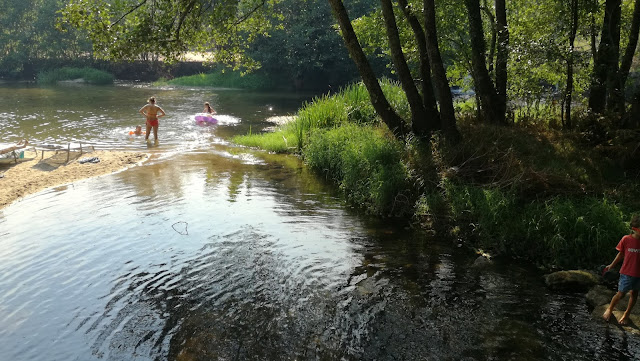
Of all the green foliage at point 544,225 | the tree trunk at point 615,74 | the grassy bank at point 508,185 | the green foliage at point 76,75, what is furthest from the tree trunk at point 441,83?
the green foliage at point 76,75

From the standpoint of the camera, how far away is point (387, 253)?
8.70 metres

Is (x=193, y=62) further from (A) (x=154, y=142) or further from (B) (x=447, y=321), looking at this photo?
(B) (x=447, y=321)

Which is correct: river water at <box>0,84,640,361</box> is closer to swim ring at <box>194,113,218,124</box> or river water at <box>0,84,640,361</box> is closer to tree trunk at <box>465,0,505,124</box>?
tree trunk at <box>465,0,505,124</box>

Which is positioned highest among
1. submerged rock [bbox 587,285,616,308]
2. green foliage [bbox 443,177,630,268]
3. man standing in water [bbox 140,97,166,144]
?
man standing in water [bbox 140,97,166,144]

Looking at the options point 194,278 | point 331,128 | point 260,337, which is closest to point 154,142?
point 331,128

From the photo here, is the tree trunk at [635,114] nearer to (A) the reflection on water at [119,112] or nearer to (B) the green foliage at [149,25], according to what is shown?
(B) the green foliage at [149,25]

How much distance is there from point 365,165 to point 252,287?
5.30 metres

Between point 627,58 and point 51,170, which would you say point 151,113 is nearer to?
point 51,170

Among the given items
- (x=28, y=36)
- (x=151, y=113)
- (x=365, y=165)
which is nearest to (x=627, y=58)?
(x=365, y=165)

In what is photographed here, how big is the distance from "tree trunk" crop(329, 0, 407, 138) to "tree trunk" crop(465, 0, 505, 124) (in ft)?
6.91

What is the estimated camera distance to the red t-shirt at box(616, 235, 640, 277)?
609 cm

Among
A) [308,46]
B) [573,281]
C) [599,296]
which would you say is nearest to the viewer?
[599,296]

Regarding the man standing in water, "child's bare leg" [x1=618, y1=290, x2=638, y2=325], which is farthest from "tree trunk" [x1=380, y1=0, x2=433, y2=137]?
the man standing in water

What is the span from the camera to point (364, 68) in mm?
12664
